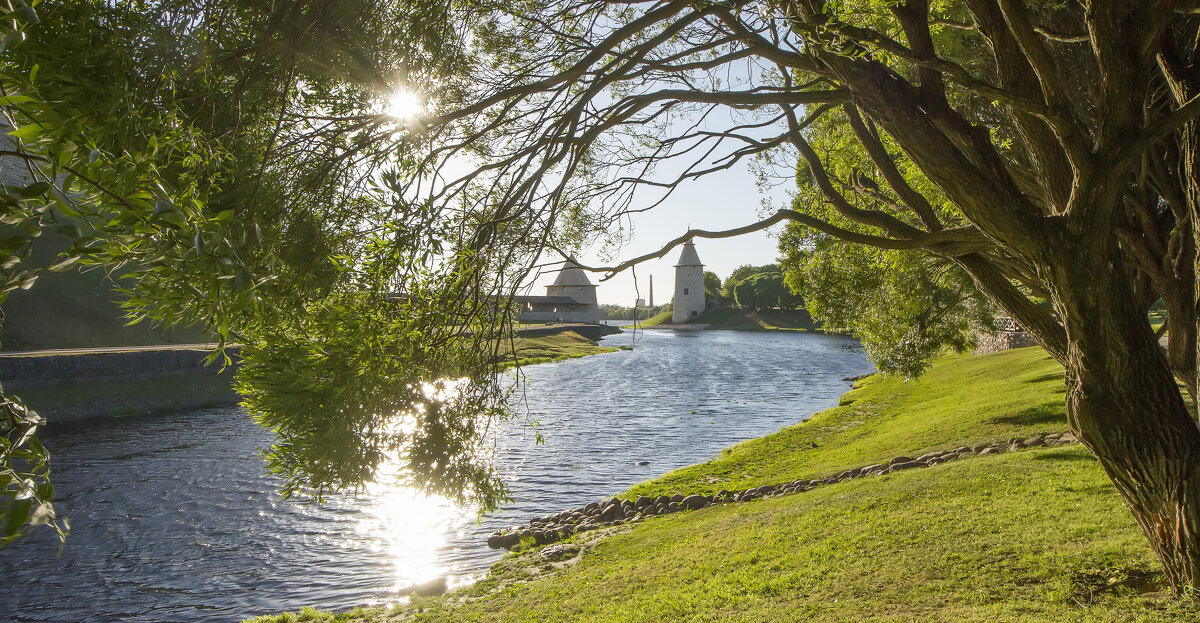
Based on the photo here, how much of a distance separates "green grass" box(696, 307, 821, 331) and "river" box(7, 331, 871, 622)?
7479cm

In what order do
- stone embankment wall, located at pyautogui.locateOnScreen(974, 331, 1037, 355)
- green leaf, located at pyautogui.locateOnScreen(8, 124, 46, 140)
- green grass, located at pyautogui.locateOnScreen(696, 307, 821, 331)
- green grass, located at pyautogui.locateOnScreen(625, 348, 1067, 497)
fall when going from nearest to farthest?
green leaf, located at pyautogui.locateOnScreen(8, 124, 46, 140) < green grass, located at pyautogui.locateOnScreen(625, 348, 1067, 497) < stone embankment wall, located at pyautogui.locateOnScreen(974, 331, 1037, 355) < green grass, located at pyautogui.locateOnScreen(696, 307, 821, 331)

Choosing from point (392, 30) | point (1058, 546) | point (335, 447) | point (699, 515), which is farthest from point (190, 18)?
point (699, 515)

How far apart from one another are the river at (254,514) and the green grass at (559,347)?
878 inches

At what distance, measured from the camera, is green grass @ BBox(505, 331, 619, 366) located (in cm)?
5141

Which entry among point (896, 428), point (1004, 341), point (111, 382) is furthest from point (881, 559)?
point (1004, 341)

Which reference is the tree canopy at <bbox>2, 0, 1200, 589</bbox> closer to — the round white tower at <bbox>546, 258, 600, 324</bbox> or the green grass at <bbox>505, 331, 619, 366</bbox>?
the green grass at <bbox>505, 331, 619, 366</bbox>

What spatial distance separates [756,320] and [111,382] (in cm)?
9464

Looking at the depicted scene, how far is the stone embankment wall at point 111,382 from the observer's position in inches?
966

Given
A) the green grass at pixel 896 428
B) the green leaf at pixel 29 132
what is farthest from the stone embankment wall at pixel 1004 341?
the green leaf at pixel 29 132

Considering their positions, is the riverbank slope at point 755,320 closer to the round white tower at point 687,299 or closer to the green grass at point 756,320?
the green grass at point 756,320

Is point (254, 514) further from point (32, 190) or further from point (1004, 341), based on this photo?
point (1004, 341)

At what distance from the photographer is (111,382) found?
27000mm

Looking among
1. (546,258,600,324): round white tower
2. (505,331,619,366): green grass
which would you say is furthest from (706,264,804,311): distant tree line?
(505,331,619,366): green grass

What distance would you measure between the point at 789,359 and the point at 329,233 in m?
48.5
